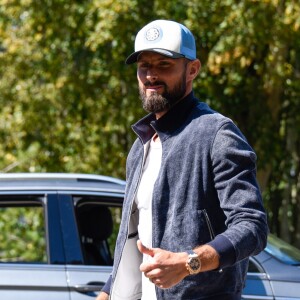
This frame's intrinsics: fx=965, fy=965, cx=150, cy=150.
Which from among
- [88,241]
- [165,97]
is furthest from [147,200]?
[88,241]

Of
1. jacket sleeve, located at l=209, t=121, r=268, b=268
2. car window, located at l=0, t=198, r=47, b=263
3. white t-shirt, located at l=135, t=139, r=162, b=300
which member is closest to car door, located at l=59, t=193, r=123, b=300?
white t-shirt, located at l=135, t=139, r=162, b=300

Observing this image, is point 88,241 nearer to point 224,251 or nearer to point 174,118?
point 174,118

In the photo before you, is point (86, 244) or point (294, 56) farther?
point (294, 56)

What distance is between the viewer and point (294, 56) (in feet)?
39.3

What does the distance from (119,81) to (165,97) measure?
9.36 metres

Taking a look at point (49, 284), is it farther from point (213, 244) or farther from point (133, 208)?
point (213, 244)

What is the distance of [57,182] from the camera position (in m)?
5.71

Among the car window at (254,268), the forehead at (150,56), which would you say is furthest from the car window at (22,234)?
the forehead at (150,56)

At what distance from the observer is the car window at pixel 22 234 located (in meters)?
14.9

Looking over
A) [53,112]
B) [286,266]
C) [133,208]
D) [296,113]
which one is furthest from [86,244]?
[53,112]

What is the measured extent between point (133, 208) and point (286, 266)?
236 centimetres

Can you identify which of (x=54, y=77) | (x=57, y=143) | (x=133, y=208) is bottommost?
(x=57, y=143)

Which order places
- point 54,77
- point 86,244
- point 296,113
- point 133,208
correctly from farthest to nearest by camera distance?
point 54,77 < point 296,113 < point 86,244 < point 133,208

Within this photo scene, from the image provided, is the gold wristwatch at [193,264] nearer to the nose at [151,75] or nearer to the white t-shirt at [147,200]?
the white t-shirt at [147,200]
